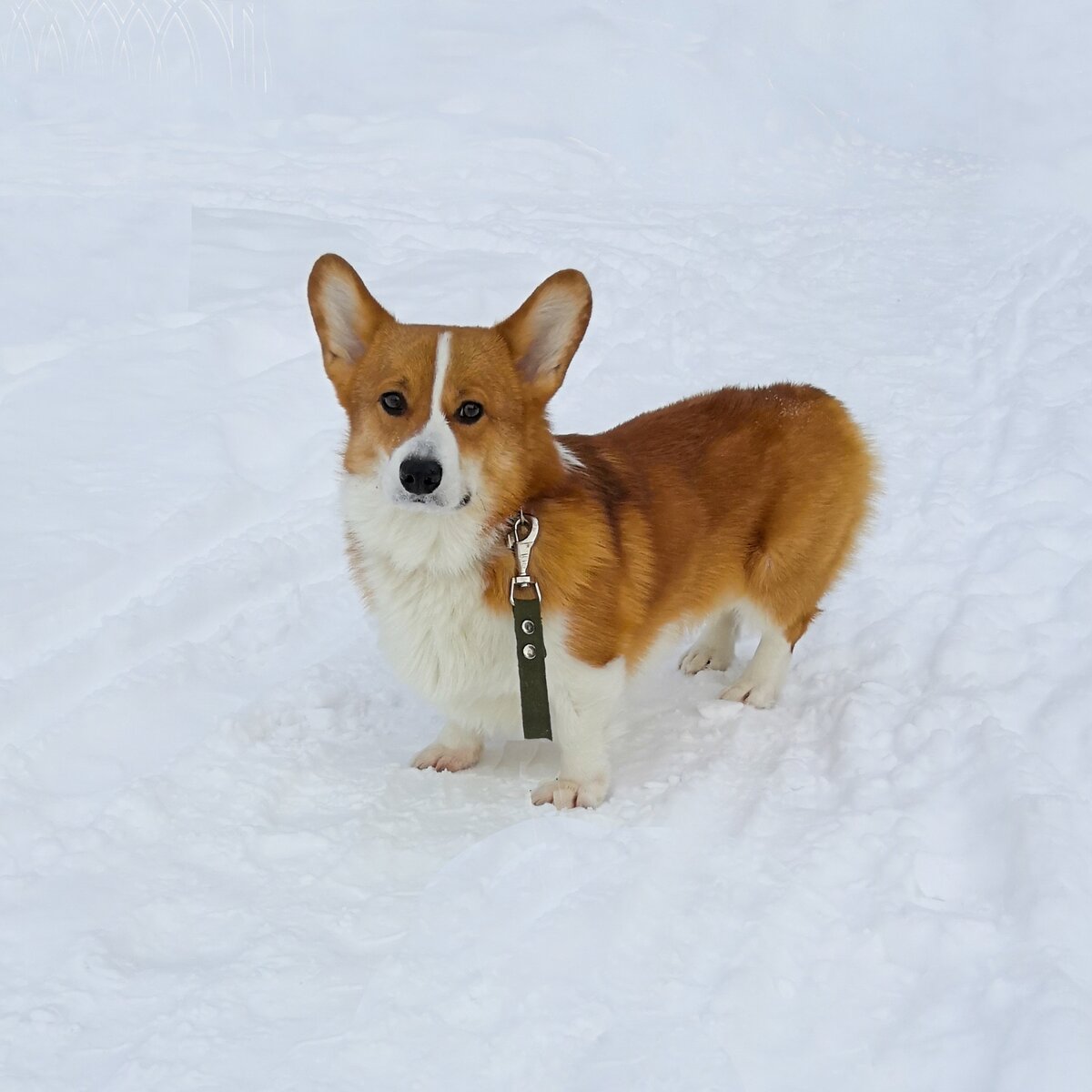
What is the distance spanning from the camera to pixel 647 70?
470 inches

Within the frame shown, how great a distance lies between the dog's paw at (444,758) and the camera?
295 centimetres

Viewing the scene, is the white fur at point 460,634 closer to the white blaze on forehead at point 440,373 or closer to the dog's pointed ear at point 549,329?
the white blaze on forehead at point 440,373

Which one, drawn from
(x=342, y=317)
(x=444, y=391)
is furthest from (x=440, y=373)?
(x=342, y=317)

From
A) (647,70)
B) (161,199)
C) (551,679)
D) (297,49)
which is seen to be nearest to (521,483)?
(551,679)

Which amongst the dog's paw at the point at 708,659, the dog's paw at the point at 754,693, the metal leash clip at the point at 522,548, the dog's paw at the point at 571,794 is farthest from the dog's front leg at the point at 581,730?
the dog's paw at the point at 708,659

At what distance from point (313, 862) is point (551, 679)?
687mm

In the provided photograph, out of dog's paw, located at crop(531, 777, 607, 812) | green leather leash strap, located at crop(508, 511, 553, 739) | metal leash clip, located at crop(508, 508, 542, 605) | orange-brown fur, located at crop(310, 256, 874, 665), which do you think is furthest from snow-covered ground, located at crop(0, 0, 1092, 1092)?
metal leash clip, located at crop(508, 508, 542, 605)

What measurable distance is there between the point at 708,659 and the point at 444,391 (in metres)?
1.42

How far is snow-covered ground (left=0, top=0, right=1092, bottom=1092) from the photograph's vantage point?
197 cm

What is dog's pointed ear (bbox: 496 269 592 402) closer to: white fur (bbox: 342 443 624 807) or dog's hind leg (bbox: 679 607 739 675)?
white fur (bbox: 342 443 624 807)

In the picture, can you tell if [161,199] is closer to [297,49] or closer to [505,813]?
[297,49]

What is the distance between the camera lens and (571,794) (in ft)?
8.97

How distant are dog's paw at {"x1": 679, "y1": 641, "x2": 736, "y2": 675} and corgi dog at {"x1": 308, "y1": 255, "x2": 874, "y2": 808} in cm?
43

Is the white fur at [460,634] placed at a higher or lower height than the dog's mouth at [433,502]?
lower
